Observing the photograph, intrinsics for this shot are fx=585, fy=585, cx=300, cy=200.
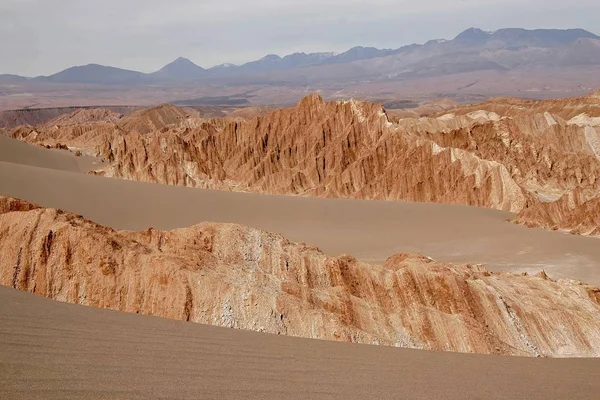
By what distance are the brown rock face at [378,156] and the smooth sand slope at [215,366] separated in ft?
95.4

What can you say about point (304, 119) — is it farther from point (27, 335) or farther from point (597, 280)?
point (27, 335)

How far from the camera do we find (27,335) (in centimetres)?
781

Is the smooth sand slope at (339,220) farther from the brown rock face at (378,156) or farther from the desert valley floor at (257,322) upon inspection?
the desert valley floor at (257,322)

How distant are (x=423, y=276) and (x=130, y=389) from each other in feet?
32.4

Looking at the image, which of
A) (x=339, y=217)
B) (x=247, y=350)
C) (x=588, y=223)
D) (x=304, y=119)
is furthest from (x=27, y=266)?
(x=304, y=119)

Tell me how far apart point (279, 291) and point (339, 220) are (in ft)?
80.6

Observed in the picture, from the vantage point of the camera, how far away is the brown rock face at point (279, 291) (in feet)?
38.3

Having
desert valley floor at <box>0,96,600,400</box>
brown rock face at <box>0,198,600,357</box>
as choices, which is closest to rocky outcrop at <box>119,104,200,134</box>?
brown rock face at <box>0,198,600,357</box>

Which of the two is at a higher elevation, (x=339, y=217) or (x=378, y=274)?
(x=378, y=274)

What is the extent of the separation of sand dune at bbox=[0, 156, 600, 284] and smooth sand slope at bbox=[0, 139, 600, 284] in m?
0.05

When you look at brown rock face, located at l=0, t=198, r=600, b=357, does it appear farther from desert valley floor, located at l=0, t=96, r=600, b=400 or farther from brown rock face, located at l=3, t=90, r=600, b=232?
brown rock face, located at l=3, t=90, r=600, b=232

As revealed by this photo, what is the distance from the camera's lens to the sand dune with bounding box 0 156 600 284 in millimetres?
29266

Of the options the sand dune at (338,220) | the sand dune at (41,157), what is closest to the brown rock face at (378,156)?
the sand dune at (41,157)

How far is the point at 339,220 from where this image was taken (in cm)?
3681
